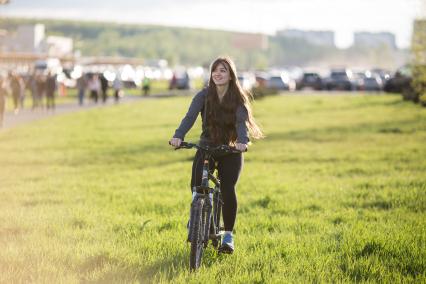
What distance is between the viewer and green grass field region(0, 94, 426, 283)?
237 inches

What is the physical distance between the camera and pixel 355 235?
7.39 metres

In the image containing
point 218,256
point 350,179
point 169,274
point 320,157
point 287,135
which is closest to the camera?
point 169,274

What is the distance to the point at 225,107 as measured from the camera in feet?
19.9

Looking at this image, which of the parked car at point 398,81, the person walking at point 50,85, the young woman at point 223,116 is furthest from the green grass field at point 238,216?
the parked car at point 398,81

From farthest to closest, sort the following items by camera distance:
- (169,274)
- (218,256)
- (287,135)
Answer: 1. (287,135)
2. (218,256)
3. (169,274)

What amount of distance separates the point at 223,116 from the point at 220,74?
1.05 feet

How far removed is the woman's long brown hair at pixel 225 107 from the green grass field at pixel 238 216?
1.02 meters

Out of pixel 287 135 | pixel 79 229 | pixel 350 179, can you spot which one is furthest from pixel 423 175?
pixel 287 135

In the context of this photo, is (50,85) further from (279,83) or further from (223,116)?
(279,83)

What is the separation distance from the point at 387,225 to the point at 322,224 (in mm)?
658

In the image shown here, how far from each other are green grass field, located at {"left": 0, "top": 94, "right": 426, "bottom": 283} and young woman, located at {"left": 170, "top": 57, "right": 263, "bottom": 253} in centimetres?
75

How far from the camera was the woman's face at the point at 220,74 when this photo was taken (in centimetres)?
604

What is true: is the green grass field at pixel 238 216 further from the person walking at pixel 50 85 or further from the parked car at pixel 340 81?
the parked car at pixel 340 81

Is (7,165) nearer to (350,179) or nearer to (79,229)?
(350,179)
